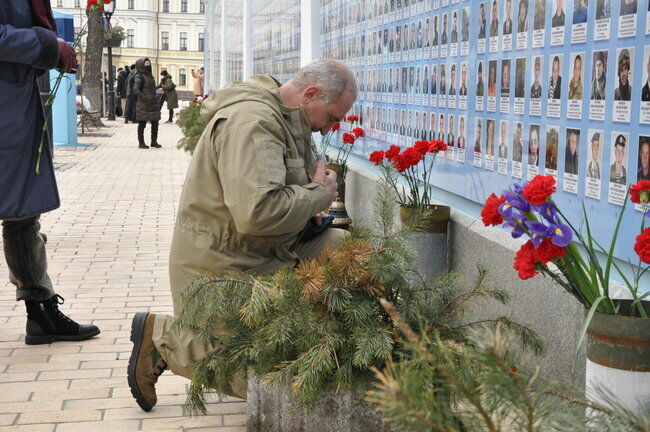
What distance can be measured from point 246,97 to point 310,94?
288mm

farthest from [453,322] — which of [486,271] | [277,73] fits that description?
[277,73]

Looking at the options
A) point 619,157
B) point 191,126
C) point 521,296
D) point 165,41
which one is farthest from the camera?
point 165,41

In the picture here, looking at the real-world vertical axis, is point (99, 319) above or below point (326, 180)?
below

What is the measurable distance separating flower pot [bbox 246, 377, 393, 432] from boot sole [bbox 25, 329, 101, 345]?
79.4 inches

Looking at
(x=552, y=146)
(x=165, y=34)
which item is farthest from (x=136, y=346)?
(x=165, y=34)

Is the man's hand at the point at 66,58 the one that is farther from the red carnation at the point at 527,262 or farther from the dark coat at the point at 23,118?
the red carnation at the point at 527,262

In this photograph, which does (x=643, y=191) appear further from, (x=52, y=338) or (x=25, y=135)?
(x=52, y=338)

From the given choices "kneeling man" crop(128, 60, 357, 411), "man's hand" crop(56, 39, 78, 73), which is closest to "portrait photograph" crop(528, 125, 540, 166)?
"kneeling man" crop(128, 60, 357, 411)

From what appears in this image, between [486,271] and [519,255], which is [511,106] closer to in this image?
[486,271]

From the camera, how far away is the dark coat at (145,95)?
69.1 feet

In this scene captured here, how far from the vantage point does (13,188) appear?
4684 millimetres

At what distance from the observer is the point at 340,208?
778cm

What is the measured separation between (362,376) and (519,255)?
2.52 ft

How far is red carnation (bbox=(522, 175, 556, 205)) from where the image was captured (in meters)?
2.33
